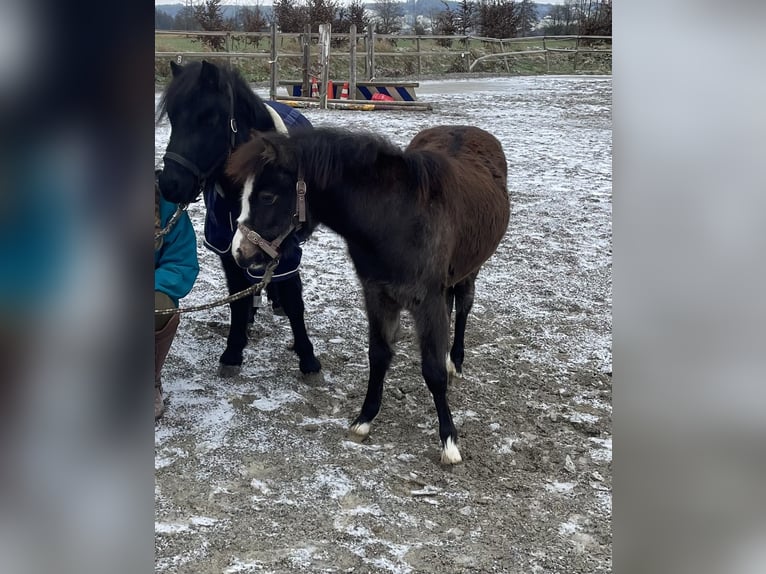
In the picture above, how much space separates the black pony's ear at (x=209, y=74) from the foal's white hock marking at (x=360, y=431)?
1762 mm

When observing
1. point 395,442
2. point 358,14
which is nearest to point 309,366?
point 395,442

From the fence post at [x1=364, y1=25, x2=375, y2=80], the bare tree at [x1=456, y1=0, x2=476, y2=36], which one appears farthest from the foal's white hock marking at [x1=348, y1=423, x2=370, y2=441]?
the bare tree at [x1=456, y1=0, x2=476, y2=36]

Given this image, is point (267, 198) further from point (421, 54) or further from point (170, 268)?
point (421, 54)

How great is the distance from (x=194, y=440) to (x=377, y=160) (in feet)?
4.99

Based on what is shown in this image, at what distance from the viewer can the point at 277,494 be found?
2648 mm

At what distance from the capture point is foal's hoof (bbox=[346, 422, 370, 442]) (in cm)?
305

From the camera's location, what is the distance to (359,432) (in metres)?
3.06

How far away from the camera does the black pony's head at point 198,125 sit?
301 cm

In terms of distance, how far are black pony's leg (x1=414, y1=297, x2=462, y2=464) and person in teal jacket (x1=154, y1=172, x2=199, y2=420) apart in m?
1.07

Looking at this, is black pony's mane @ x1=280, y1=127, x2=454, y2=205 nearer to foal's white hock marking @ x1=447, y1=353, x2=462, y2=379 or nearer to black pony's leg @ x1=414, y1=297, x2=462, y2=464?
black pony's leg @ x1=414, y1=297, x2=462, y2=464

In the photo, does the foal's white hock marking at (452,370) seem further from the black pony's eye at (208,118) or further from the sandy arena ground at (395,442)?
the black pony's eye at (208,118)

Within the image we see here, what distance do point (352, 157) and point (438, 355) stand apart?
0.93 metres
